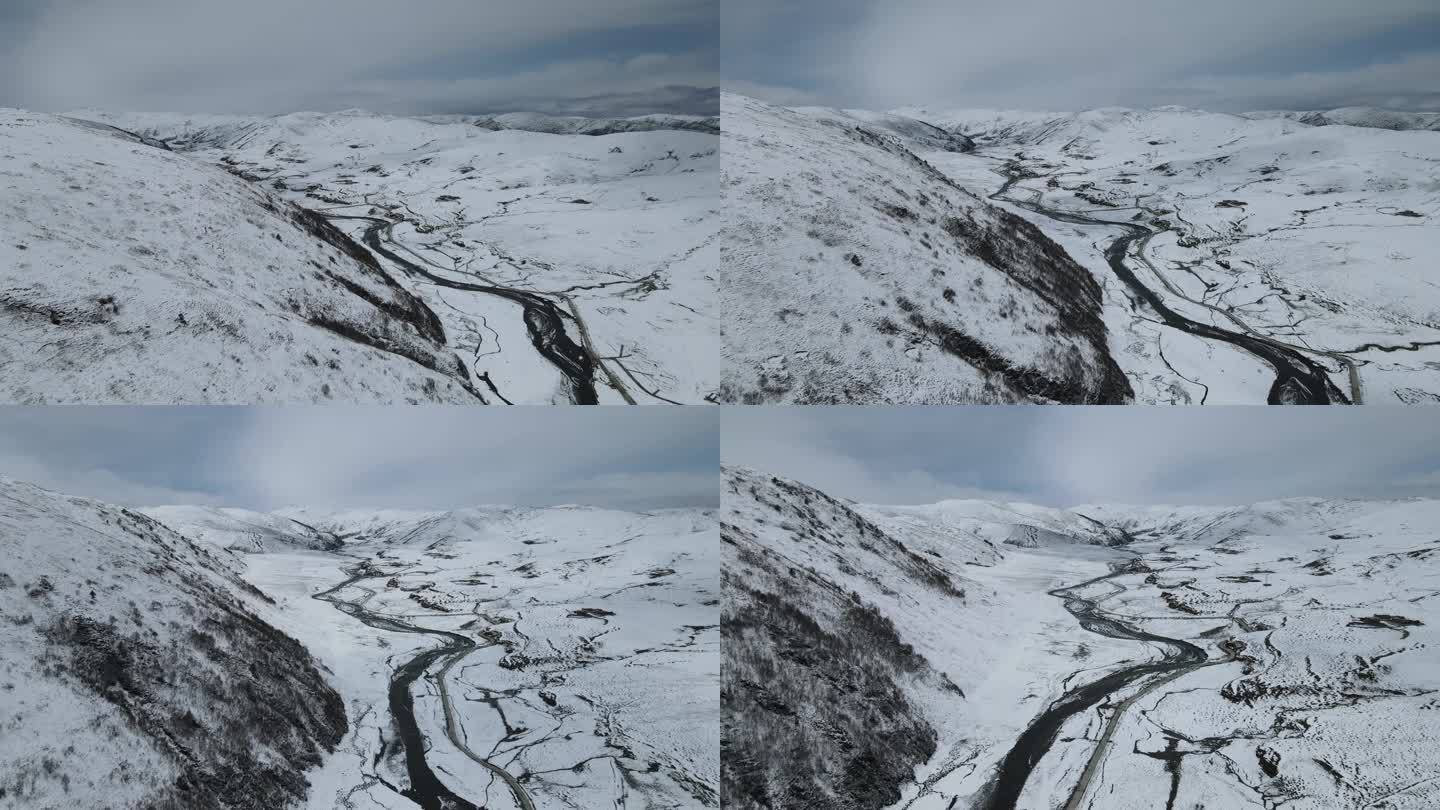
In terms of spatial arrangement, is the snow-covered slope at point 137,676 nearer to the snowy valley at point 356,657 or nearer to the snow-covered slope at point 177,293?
the snowy valley at point 356,657

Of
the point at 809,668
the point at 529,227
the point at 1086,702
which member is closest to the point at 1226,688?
the point at 1086,702

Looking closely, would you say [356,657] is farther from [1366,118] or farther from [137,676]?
[1366,118]

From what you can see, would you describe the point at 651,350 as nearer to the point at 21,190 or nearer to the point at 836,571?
the point at 836,571

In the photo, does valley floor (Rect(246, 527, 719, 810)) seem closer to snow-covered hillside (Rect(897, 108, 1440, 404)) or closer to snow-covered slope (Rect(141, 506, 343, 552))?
snow-covered slope (Rect(141, 506, 343, 552))

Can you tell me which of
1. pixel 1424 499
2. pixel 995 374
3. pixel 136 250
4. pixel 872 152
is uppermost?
pixel 872 152

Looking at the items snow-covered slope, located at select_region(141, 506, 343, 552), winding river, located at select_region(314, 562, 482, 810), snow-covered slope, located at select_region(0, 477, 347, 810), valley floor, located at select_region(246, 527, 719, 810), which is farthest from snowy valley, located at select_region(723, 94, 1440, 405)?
snow-covered slope, located at select_region(0, 477, 347, 810)

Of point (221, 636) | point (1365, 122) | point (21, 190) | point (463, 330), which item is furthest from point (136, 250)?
point (1365, 122)
